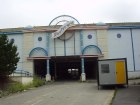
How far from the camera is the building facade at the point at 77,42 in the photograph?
160 ft

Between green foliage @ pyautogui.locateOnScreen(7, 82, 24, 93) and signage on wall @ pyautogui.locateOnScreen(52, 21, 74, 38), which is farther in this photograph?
signage on wall @ pyautogui.locateOnScreen(52, 21, 74, 38)

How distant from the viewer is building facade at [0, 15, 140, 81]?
1922 inches

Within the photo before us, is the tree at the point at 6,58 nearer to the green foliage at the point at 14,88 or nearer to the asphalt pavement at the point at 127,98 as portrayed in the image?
the green foliage at the point at 14,88

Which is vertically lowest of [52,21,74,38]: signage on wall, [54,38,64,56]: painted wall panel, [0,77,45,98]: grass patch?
[0,77,45,98]: grass patch

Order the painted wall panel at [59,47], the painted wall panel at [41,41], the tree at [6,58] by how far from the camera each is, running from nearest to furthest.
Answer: the tree at [6,58] → the painted wall panel at [59,47] → the painted wall panel at [41,41]

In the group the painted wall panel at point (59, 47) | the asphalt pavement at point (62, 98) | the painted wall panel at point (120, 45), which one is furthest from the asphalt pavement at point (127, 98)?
the painted wall panel at point (59, 47)

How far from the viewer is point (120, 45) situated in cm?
4894

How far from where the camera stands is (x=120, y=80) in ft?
98.2

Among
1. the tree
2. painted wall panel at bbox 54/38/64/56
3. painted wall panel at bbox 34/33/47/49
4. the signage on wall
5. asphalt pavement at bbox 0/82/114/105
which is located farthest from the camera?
painted wall panel at bbox 34/33/47/49

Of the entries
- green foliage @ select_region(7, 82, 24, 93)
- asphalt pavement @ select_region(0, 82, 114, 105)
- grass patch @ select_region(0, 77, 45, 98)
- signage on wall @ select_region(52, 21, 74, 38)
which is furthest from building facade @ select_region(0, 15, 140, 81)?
asphalt pavement @ select_region(0, 82, 114, 105)

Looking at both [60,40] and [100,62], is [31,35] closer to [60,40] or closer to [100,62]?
[60,40]

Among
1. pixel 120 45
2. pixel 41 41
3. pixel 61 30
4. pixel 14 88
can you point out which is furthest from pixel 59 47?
pixel 14 88

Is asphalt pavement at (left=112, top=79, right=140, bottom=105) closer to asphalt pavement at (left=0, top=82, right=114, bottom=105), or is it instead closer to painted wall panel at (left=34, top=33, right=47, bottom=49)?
asphalt pavement at (left=0, top=82, right=114, bottom=105)

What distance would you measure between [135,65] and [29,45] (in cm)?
1588
